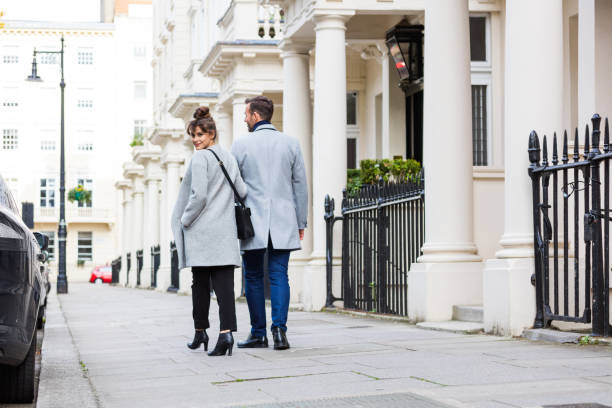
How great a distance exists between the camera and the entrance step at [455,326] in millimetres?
8992

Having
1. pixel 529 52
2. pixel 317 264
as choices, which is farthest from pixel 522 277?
pixel 317 264

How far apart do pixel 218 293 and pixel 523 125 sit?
292cm

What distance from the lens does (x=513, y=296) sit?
27.8 feet

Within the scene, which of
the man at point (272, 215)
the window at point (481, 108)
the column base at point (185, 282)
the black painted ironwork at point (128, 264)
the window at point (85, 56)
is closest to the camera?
the man at point (272, 215)

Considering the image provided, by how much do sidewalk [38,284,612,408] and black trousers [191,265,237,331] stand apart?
11.4 inches

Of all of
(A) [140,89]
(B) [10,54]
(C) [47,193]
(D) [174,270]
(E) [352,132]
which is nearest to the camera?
(E) [352,132]

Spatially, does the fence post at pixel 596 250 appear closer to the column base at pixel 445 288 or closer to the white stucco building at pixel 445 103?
the white stucco building at pixel 445 103

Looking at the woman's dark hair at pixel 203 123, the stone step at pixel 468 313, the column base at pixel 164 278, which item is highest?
the woman's dark hair at pixel 203 123

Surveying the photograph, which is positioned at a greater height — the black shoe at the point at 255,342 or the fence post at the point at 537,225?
the fence post at the point at 537,225

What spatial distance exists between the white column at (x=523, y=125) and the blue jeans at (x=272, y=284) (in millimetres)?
1863

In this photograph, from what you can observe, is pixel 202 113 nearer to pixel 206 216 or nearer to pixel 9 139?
pixel 206 216

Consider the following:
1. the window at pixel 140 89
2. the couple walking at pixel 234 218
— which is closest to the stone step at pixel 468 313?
the couple walking at pixel 234 218

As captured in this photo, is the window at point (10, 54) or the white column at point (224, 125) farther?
the window at point (10, 54)

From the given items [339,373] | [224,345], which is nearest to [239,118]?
[224,345]
